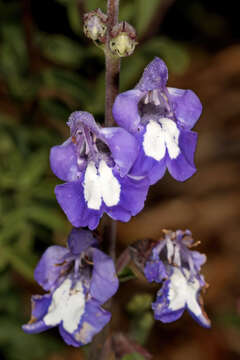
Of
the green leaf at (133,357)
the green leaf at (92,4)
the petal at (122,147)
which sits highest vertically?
the green leaf at (92,4)

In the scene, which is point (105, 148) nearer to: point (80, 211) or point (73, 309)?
point (80, 211)

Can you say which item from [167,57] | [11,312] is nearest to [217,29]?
[167,57]

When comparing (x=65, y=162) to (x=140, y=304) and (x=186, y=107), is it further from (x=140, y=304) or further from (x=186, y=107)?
(x=140, y=304)

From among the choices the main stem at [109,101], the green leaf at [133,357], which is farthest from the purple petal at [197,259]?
the green leaf at [133,357]

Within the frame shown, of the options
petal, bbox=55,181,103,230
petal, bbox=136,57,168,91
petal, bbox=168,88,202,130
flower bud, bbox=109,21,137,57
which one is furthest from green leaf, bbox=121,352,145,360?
flower bud, bbox=109,21,137,57

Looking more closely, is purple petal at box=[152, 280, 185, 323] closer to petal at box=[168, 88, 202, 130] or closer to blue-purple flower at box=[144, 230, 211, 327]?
blue-purple flower at box=[144, 230, 211, 327]

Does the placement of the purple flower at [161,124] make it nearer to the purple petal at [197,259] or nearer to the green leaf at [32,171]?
the purple petal at [197,259]

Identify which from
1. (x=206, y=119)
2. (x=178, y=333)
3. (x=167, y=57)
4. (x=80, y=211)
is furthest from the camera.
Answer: (x=206, y=119)
